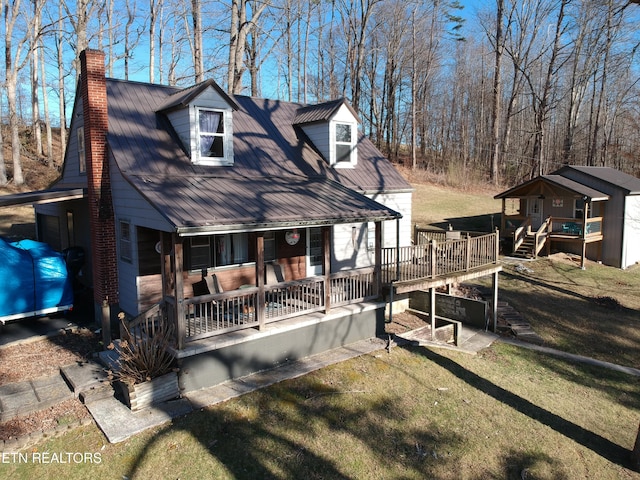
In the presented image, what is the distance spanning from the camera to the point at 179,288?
26.7ft

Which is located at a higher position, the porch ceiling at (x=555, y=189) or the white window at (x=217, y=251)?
the porch ceiling at (x=555, y=189)

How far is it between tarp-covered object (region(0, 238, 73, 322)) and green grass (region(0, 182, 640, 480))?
546 cm

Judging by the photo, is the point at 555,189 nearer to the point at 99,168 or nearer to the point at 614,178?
the point at 614,178

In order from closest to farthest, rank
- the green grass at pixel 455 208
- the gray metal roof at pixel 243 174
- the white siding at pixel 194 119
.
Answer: the gray metal roof at pixel 243 174
the white siding at pixel 194 119
the green grass at pixel 455 208

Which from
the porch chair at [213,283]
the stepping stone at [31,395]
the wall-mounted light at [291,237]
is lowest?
the stepping stone at [31,395]

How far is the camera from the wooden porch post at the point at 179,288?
26.5 feet

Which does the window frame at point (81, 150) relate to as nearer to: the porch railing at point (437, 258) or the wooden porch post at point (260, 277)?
the wooden porch post at point (260, 277)

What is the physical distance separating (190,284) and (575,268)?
19.3 meters

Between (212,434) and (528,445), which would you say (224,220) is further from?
(528,445)

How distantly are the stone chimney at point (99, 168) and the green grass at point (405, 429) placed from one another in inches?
188

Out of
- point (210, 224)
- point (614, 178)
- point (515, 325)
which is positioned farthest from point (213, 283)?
point (614, 178)

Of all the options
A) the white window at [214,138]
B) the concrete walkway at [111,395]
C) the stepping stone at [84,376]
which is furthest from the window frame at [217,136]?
the concrete walkway at [111,395]

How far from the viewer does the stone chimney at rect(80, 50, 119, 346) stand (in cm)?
1070

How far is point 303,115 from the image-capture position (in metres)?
15.3
